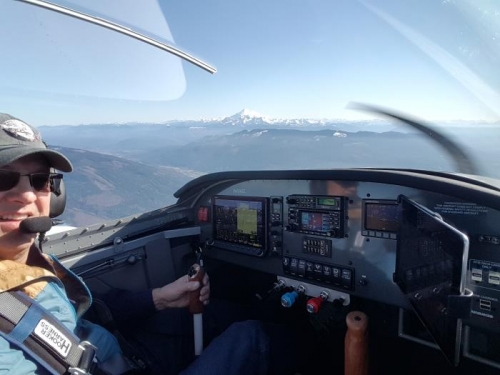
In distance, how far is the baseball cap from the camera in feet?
3.58

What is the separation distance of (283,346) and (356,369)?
0.68 metres

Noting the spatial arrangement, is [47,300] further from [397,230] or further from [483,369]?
[483,369]

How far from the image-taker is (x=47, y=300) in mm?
1206

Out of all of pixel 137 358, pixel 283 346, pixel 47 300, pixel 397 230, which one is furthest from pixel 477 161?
pixel 47 300

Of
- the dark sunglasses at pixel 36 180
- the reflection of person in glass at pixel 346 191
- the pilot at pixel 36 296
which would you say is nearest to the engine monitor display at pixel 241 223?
the reflection of person in glass at pixel 346 191

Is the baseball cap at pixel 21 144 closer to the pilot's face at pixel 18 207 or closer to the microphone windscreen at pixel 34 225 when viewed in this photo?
the pilot's face at pixel 18 207

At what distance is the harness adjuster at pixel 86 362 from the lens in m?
1.10

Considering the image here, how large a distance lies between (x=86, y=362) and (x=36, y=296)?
31 cm

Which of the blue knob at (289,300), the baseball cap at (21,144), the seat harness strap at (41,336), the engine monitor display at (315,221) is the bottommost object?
the blue knob at (289,300)

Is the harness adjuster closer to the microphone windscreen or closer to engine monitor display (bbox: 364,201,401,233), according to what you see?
the microphone windscreen

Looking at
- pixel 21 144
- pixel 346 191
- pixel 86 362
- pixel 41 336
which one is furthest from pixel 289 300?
pixel 21 144

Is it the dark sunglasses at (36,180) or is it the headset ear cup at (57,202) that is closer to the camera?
the dark sunglasses at (36,180)

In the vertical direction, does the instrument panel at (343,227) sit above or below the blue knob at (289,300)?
above

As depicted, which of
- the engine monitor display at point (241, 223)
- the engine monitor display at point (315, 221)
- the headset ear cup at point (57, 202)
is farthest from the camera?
the engine monitor display at point (241, 223)
